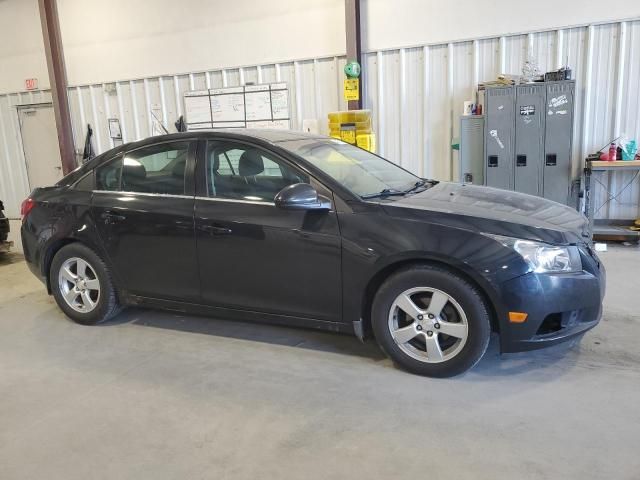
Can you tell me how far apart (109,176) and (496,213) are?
2.67 metres

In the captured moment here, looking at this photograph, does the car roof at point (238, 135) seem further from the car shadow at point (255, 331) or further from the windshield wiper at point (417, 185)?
the car shadow at point (255, 331)

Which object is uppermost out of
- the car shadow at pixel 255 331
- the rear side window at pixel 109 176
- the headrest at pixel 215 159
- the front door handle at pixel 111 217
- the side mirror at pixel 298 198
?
the headrest at pixel 215 159

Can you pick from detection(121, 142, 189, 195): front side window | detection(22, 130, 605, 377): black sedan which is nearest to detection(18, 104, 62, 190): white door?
detection(22, 130, 605, 377): black sedan

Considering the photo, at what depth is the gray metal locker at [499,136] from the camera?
249 inches

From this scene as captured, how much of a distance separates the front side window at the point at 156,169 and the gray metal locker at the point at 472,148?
4.26 meters

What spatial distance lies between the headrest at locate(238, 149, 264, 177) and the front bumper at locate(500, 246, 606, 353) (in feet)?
5.34

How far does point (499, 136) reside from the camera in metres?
6.45

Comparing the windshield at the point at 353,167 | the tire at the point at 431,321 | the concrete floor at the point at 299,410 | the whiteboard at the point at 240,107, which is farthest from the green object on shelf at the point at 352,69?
the tire at the point at 431,321

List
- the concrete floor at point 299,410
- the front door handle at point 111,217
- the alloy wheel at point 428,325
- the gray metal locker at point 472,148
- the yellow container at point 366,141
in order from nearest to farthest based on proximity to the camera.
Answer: the concrete floor at point 299,410, the alloy wheel at point 428,325, the front door handle at point 111,217, the gray metal locker at point 472,148, the yellow container at point 366,141

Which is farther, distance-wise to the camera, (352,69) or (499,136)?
(352,69)

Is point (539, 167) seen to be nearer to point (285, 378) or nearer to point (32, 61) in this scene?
point (285, 378)

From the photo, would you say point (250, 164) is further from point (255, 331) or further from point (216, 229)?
point (255, 331)

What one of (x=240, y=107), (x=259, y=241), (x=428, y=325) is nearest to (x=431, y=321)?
(x=428, y=325)

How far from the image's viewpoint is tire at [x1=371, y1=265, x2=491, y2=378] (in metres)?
2.79
